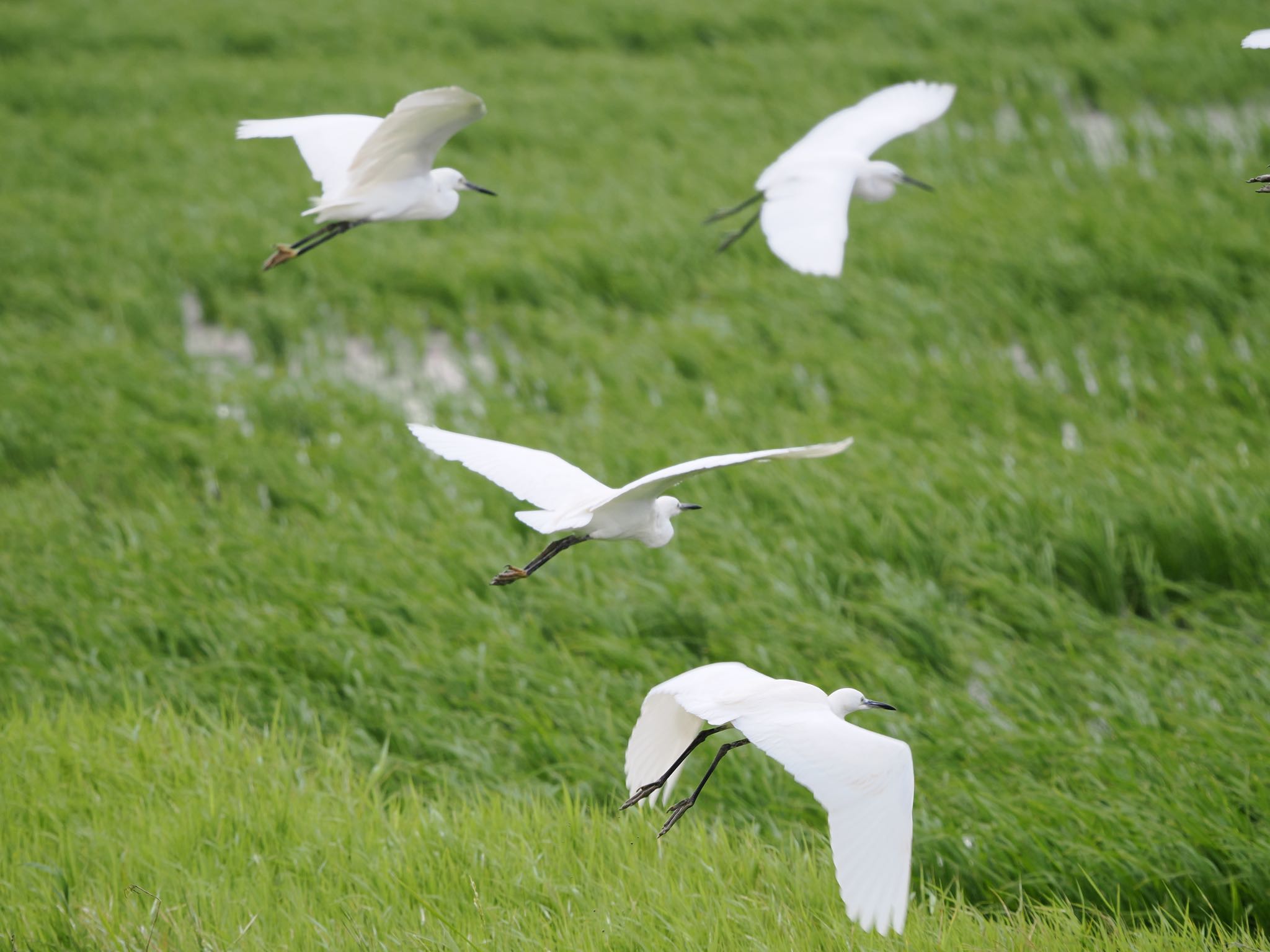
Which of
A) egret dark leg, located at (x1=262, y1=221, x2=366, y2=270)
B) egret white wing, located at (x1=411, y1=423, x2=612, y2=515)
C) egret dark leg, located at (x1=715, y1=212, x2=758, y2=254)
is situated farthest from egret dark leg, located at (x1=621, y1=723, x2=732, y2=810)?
egret dark leg, located at (x1=715, y1=212, x2=758, y2=254)

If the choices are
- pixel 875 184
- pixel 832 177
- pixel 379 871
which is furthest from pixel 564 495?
pixel 875 184

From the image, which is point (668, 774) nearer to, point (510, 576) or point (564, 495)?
point (510, 576)

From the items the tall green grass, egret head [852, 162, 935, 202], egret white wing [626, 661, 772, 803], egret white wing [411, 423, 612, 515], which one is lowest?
the tall green grass

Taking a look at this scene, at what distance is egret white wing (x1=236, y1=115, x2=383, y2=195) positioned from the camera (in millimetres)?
2977

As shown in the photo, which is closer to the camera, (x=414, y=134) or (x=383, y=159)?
(x=414, y=134)

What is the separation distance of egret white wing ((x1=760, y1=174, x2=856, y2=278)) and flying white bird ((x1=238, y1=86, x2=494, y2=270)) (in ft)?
2.62

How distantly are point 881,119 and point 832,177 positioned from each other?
3.51ft

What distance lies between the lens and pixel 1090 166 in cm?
760

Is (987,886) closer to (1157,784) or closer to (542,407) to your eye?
(1157,784)

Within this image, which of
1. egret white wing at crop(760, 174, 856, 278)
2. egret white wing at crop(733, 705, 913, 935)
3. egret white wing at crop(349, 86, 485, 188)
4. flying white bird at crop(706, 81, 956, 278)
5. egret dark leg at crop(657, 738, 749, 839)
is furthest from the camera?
flying white bird at crop(706, 81, 956, 278)

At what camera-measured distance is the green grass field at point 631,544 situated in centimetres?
275

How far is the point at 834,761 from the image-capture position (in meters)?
1.59

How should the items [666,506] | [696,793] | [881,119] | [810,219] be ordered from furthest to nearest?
[881,119]
[810,219]
[666,506]
[696,793]

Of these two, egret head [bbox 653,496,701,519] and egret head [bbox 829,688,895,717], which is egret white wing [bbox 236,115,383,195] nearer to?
egret head [bbox 653,496,701,519]
